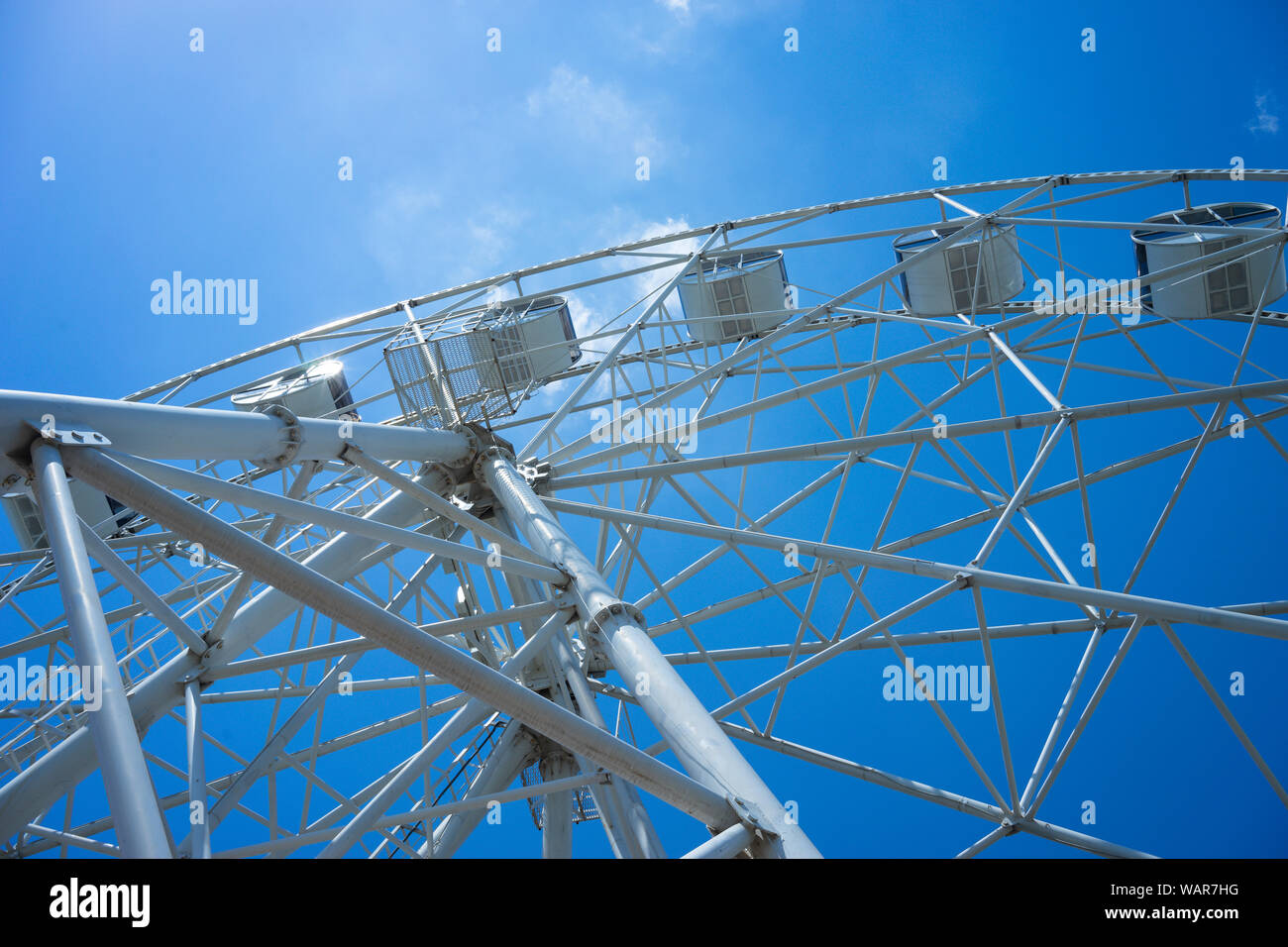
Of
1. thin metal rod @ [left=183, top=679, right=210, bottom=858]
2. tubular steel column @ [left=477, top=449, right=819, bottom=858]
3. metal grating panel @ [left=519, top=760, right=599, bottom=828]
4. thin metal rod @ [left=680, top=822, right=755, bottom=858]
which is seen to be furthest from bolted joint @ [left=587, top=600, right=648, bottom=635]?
metal grating panel @ [left=519, top=760, right=599, bottom=828]

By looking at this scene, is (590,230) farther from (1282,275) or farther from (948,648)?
(1282,275)

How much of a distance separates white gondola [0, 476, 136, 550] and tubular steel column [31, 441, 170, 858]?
1529 centimetres

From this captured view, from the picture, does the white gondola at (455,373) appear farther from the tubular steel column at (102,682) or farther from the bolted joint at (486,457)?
the tubular steel column at (102,682)

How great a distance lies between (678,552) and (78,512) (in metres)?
27.6

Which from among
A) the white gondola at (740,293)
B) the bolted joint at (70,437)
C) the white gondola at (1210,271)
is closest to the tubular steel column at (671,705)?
the bolted joint at (70,437)

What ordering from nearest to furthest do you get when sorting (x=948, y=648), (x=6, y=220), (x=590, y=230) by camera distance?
(x=6, y=220) → (x=948, y=648) → (x=590, y=230)

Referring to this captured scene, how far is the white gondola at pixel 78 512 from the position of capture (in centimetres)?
2189

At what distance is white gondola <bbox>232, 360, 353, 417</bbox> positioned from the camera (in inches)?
853

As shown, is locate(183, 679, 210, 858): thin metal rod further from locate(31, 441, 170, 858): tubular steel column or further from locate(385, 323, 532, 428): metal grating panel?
locate(385, 323, 532, 428): metal grating panel

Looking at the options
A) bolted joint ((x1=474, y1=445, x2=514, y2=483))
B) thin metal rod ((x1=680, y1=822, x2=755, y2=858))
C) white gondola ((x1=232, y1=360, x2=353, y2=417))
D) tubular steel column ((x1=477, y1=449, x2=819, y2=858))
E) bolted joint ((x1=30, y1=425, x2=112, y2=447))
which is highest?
bolted joint ((x1=30, y1=425, x2=112, y2=447))

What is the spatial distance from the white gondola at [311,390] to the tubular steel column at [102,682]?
13948 mm
